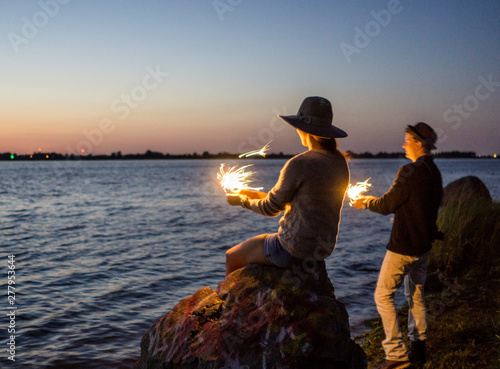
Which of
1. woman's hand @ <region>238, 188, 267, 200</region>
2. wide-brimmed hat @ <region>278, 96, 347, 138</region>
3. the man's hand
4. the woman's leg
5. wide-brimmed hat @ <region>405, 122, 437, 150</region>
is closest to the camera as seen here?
wide-brimmed hat @ <region>278, 96, 347, 138</region>

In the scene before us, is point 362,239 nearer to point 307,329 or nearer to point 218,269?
point 218,269

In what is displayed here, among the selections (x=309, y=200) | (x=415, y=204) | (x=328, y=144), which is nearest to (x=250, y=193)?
(x=309, y=200)

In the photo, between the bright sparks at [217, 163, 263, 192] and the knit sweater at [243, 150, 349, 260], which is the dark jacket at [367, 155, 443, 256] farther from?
the bright sparks at [217, 163, 263, 192]

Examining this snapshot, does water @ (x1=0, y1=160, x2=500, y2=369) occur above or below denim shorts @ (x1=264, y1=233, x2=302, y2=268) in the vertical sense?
below

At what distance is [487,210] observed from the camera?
10820 mm

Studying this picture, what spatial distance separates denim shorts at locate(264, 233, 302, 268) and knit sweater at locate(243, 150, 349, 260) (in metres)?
0.08

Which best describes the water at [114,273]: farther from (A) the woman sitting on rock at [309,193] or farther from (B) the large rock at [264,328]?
(A) the woman sitting on rock at [309,193]

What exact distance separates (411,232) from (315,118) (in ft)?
6.12

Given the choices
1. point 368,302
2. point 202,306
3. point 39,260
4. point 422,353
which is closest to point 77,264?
point 39,260

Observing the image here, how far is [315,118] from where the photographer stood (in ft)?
13.4

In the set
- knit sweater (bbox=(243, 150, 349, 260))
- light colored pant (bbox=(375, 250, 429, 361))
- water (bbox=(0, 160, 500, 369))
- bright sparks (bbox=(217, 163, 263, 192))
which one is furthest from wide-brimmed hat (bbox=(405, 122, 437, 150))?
water (bbox=(0, 160, 500, 369))

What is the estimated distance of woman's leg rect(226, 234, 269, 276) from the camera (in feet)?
14.4

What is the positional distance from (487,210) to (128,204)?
1171 inches

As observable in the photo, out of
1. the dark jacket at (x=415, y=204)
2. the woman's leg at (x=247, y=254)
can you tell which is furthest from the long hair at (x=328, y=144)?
the dark jacket at (x=415, y=204)
